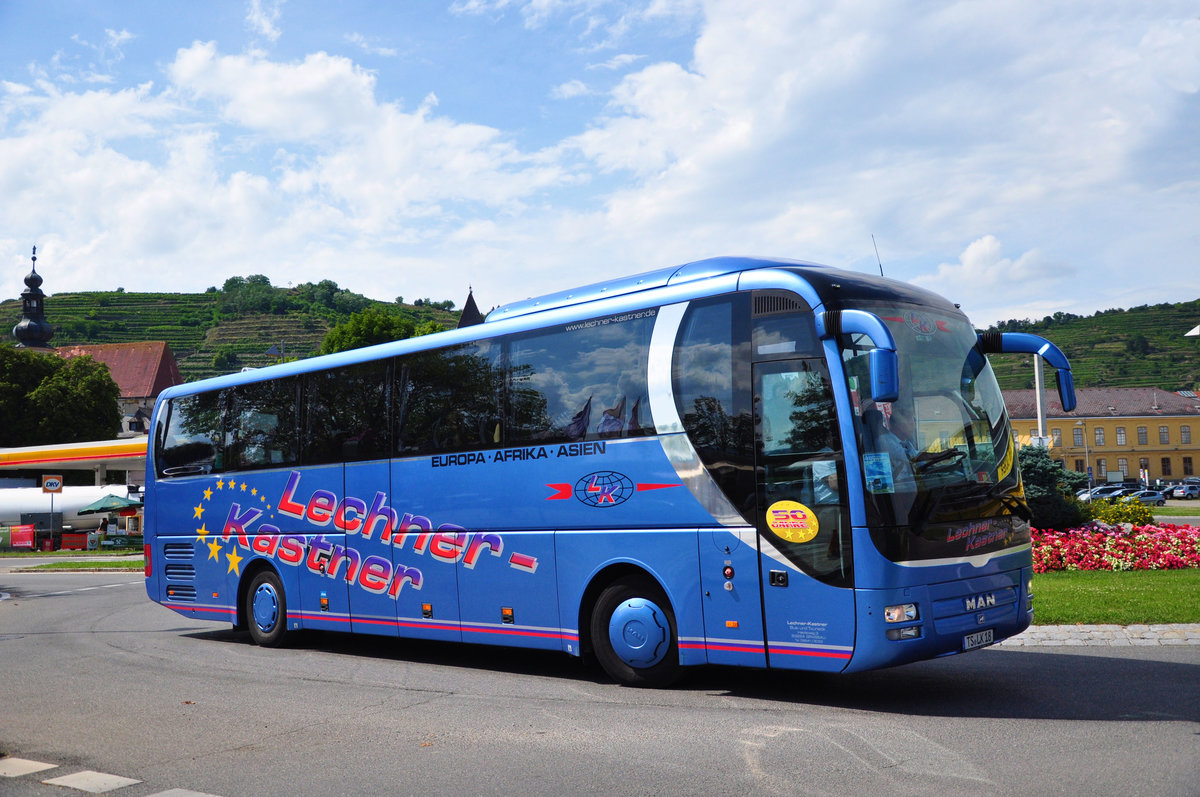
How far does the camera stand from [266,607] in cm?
1302

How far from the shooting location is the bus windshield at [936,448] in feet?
24.7

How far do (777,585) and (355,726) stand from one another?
3.26 metres

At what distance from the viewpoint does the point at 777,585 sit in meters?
7.89

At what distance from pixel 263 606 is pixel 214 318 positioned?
18145 centimetres

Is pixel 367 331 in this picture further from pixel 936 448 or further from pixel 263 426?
pixel 936 448

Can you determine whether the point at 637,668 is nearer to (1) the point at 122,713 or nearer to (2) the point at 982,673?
(2) the point at 982,673

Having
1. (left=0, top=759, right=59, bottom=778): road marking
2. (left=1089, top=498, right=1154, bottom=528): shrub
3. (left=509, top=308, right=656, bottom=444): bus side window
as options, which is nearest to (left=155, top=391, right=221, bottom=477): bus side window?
(left=509, top=308, right=656, bottom=444): bus side window

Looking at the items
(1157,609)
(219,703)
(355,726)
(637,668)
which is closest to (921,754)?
(637,668)

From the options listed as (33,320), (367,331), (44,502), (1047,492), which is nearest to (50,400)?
(367,331)

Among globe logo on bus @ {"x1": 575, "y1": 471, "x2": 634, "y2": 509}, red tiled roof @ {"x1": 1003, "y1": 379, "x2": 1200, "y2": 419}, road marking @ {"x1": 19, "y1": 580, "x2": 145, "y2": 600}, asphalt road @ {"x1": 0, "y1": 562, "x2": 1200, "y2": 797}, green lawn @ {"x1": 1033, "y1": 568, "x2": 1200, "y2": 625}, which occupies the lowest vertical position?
road marking @ {"x1": 19, "y1": 580, "x2": 145, "y2": 600}

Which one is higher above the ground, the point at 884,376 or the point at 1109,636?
the point at 884,376

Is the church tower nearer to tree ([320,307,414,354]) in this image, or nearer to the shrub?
tree ([320,307,414,354])

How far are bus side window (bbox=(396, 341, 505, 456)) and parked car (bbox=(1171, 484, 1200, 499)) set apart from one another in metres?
79.0

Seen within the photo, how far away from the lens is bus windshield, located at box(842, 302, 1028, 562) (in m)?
7.52
